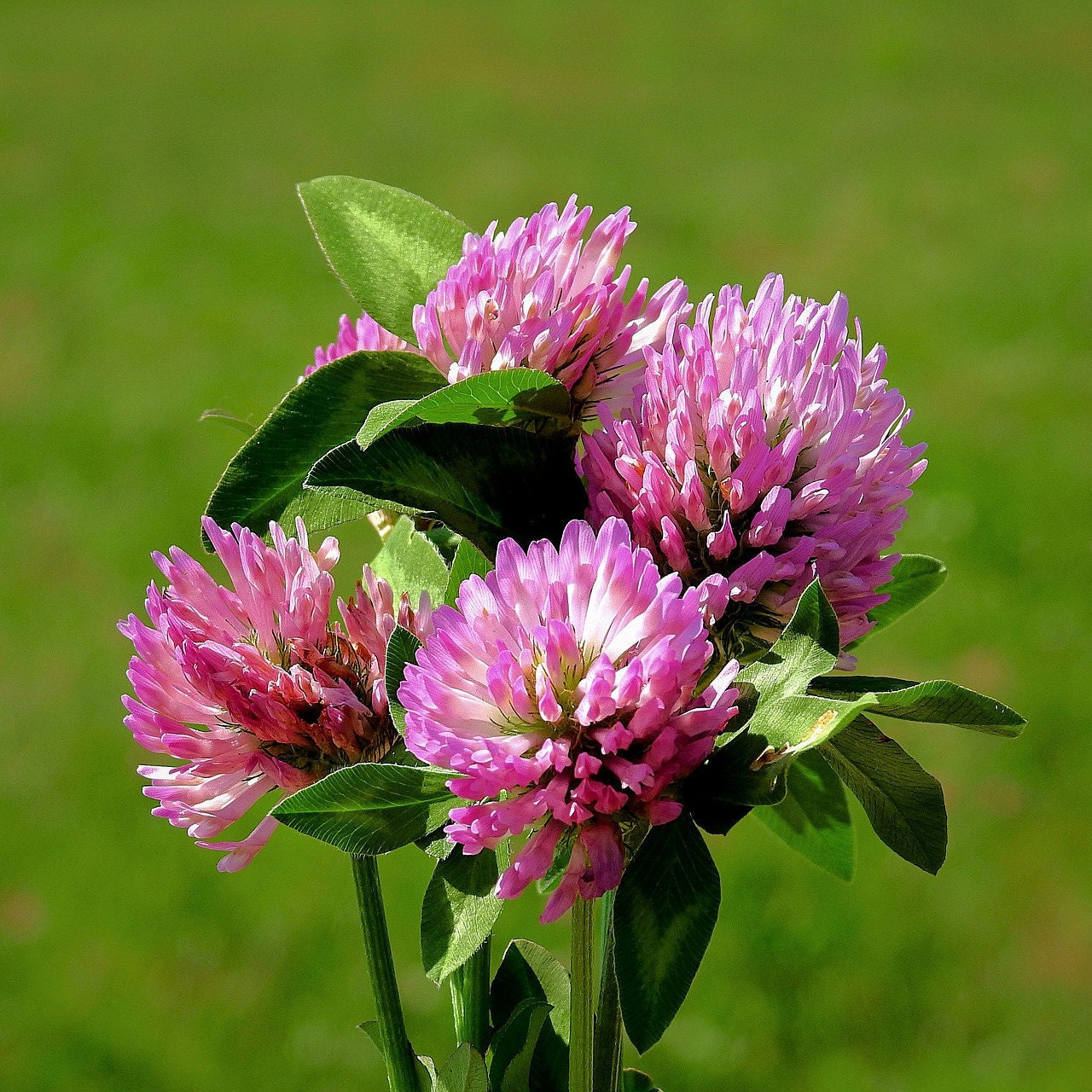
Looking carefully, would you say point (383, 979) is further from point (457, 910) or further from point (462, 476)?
point (462, 476)

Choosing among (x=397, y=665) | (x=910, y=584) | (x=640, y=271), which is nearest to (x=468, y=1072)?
(x=397, y=665)

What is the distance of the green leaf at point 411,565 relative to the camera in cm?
53

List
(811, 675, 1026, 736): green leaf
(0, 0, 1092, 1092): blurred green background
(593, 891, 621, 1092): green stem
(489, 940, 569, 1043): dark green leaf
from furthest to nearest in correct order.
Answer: (0, 0, 1092, 1092): blurred green background
(489, 940, 569, 1043): dark green leaf
(593, 891, 621, 1092): green stem
(811, 675, 1026, 736): green leaf

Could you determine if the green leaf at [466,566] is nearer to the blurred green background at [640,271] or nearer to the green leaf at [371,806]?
the green leaf at [371,806]

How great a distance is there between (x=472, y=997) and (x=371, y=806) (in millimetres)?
142

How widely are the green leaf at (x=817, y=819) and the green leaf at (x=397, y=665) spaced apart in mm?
181

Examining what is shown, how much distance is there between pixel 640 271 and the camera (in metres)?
3.60

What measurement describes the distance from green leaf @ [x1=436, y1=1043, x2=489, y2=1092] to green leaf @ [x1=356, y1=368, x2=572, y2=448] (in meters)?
0.22

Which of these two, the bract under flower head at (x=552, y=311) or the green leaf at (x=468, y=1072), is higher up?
the bract under flower head at (x=552, y=311)

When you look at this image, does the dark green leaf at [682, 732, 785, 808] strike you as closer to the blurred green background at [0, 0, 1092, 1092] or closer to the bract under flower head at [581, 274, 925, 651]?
the bract under flower head at [581, 274, 925, 651]

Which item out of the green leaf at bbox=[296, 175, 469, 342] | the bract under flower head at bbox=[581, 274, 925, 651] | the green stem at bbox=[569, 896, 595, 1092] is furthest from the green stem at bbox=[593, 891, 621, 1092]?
the green leaf at bbox=[296, 175, 469, 342]

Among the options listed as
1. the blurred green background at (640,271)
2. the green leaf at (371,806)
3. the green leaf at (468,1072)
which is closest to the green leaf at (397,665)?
the green leaf at (371,806)

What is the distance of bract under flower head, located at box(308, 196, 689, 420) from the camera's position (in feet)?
1.53

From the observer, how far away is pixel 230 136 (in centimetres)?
500
